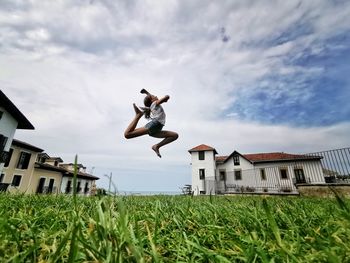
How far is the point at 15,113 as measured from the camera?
26719mm

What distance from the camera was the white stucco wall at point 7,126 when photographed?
2516 cm

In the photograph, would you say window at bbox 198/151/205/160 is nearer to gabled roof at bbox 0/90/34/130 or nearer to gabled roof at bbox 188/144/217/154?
gabled roof at bbox 188/144/217/154

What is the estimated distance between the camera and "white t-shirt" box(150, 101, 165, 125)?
5590 mm

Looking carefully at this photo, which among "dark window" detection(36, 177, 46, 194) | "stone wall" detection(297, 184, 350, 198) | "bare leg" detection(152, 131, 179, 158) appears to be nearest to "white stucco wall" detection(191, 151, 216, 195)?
"dark window" detection(36, 177, 46, 194)

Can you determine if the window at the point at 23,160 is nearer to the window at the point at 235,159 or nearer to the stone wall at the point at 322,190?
the stone wall at the point at 322,190

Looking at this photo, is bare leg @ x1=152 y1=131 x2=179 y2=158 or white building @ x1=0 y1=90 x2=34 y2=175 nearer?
bare leg @ x1=152 y1=131 x2=179 y2=158

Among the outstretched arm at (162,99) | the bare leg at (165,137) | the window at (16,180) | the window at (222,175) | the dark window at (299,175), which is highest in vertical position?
the window at (222,175)

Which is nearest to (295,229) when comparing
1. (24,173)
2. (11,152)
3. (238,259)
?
(238,259)

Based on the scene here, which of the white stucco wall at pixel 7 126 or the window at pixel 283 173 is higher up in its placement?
the white stucco wall at pixel 7 126

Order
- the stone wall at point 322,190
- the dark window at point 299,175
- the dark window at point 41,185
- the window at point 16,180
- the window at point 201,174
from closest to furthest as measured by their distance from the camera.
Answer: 1. the stone wall at point 322,190
2. the window at point 16,180
3. the dark window at point 299,175
4. the dark window at point 41,185
5. the window at point 201,174

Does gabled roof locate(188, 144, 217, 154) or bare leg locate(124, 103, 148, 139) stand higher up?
gabled roof locate(188, 144, 217, 154)

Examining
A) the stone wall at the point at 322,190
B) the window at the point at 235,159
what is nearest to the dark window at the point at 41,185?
the window at the point at 235,159

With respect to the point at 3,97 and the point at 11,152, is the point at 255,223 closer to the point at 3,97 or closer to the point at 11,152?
the point at 3,97

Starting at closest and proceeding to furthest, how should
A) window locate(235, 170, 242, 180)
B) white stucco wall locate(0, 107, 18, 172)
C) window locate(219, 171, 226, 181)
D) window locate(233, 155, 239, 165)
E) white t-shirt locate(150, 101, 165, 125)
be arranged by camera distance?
white t-shirt locate(150, 101, 165, 125)
white stucco wall locate(0, 107, 18, 172)
window locate(235, 170, 242, 180)
window locate(233, 155, 239, 165)
window locate(219, 171, 226, 181)
